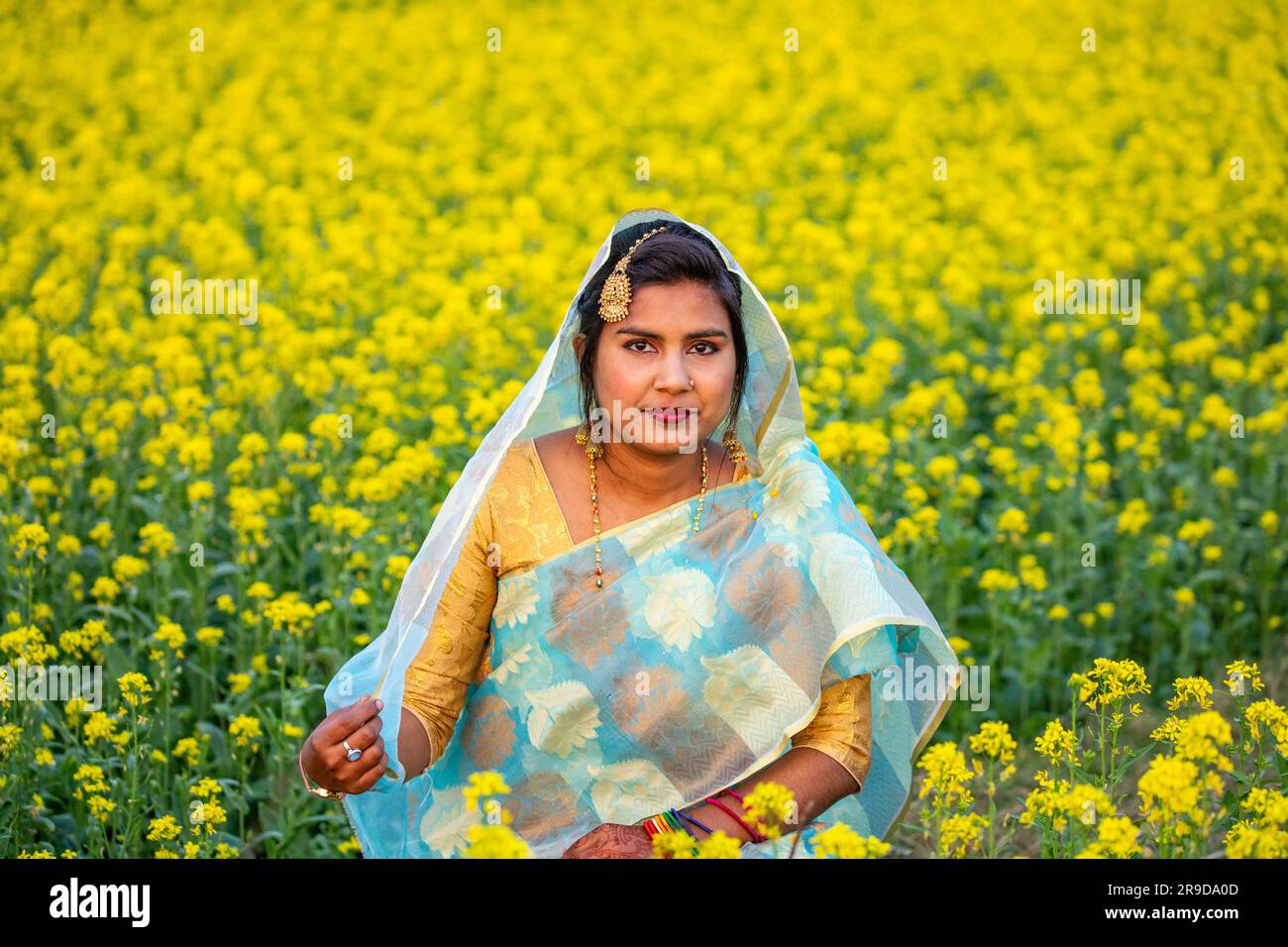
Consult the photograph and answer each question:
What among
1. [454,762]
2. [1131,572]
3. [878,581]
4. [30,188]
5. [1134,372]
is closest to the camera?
[878,581]

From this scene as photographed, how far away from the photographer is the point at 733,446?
9.95ft

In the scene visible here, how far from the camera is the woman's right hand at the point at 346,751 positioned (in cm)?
249

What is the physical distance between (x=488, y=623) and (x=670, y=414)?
56 centimetres

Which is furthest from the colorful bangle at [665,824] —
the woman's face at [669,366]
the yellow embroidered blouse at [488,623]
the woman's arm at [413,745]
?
the woman's face at [669,366]

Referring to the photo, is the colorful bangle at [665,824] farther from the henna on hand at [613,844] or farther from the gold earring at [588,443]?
the gold earring at [588,443]

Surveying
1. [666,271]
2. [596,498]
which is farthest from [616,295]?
[596,498]

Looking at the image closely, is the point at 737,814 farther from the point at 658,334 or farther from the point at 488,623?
the point at 658,334

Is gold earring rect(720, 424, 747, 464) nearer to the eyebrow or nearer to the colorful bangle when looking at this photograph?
the eyebrow

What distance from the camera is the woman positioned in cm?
275

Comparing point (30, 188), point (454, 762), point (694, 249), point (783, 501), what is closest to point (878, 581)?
point (783, 501)

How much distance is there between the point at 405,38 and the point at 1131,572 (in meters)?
7.73

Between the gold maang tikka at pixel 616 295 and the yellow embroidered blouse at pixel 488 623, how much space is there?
0.35m

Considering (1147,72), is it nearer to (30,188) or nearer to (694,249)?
(30,188)

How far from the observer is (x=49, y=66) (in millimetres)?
A: 10102
